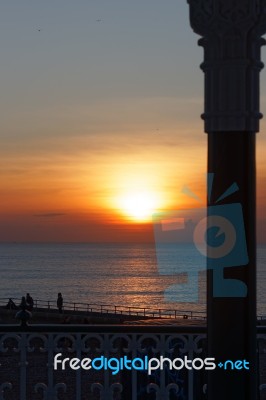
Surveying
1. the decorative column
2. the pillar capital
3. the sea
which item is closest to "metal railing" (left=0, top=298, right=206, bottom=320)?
the sea

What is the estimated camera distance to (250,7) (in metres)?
3.79

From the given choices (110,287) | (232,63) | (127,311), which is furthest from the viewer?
(110,287)

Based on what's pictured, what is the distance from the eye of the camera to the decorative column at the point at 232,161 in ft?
12.5

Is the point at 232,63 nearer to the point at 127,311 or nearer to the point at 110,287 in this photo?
the point at 127,311

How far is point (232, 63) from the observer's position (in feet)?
12.5

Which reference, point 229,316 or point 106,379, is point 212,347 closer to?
point 229,316

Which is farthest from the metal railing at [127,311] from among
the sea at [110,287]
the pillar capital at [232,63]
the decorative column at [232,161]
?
Answer: the pillar capital at [232,63]

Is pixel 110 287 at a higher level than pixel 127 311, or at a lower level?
higher

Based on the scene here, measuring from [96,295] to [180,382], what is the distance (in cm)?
11578

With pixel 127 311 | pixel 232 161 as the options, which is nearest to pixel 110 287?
pixel 127 311

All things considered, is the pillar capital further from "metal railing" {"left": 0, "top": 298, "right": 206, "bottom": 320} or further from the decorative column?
"metal railing" {"left": 0, "top": 298, "right": 206, "bottom": 320}

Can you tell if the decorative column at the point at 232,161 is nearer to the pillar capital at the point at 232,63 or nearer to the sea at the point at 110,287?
the pillar capital at the point at 232,63

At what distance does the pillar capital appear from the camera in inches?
149

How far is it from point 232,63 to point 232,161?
518mm
